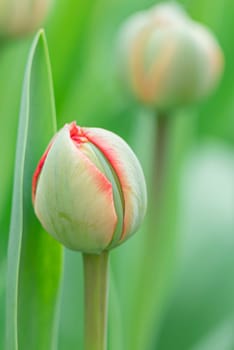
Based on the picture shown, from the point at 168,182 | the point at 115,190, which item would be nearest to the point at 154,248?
the point at 168,182

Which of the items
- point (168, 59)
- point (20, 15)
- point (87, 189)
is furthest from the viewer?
point (168, 59)

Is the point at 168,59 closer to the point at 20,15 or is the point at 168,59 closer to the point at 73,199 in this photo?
the point at 20,15

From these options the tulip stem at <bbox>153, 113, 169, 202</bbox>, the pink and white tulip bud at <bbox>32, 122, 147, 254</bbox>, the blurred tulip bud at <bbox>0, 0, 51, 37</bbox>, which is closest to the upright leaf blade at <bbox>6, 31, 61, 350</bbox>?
the pink and white tulip bud at <bbox>32, 122, 147, 254</bbox>

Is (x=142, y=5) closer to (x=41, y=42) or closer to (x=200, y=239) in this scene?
(x=200, y=239)

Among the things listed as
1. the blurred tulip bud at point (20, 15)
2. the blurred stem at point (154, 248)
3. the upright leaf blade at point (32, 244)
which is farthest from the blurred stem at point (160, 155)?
the upright leaf blade at point (32, 244)

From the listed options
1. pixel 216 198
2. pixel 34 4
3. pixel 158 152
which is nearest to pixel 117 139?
pixel 34 4
